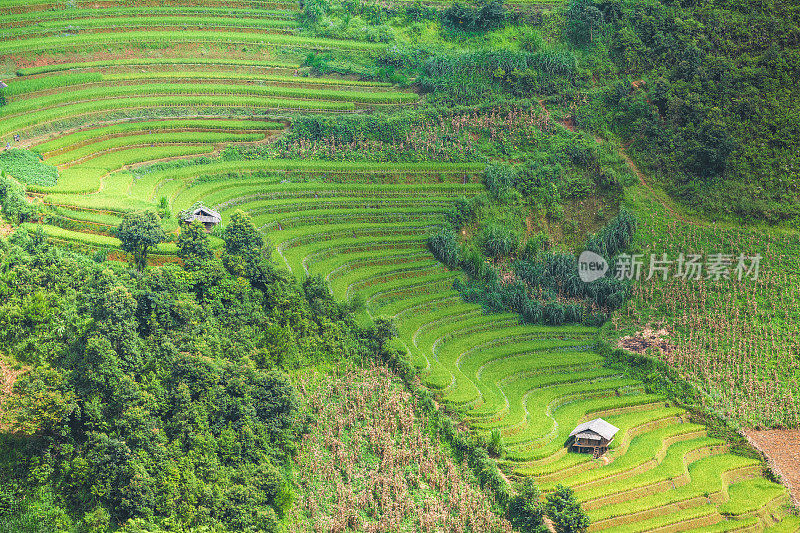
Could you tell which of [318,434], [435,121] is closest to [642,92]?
[435,121]

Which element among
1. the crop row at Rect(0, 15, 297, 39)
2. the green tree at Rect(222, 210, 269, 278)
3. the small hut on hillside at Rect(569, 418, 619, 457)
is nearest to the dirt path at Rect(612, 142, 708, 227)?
the small hut on hillside at Rect(569, 418, 619, 457)

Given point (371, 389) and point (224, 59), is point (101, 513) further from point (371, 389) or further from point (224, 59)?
point (224, 59)

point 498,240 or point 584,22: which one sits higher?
point 584,22

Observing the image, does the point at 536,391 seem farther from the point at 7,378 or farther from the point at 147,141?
the point at 147,141

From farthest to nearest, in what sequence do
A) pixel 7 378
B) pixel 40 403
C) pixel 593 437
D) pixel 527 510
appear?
pixel 593 437 → pixel 7 378 → pixel 527 510 → pixel 40 403

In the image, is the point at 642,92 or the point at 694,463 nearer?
the point at 694,463

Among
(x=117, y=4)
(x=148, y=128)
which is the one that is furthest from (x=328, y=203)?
(x=117, y=4)

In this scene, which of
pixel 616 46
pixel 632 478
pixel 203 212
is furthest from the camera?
pixel 616 46
